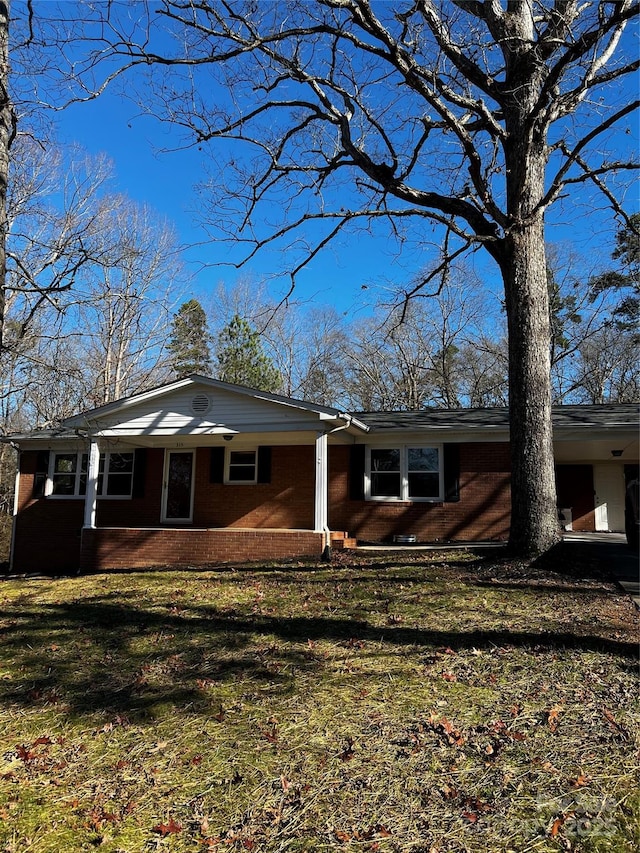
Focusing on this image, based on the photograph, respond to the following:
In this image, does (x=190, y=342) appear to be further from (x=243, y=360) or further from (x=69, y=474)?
(x=69, y=474)

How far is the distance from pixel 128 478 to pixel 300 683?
492 inches

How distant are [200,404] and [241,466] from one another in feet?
9.17

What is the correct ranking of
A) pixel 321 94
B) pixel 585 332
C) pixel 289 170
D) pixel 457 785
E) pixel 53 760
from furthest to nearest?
1. pixel 585 332
2. pixel 289 170
3. pixel 321 94
4. pixel 53 760
5. pixel 457 785

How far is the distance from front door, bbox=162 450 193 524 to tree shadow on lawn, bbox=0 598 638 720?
333 inches

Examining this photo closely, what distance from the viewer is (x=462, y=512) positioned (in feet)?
43.0

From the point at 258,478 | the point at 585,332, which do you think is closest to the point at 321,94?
the point at 258,478

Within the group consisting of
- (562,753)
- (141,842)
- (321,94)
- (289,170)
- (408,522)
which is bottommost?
(141,842)

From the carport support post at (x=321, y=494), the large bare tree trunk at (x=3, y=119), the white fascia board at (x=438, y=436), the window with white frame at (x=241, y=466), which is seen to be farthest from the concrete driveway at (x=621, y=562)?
the window with white frame at (x=241, y=466)

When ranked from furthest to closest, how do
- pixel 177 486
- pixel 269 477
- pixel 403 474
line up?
pixel 177 486
pixel 269 477
pixel 403 474

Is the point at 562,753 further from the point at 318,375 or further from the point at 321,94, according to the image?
the point at 318,375

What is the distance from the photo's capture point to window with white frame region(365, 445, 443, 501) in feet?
44.3

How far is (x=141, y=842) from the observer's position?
8.89ft

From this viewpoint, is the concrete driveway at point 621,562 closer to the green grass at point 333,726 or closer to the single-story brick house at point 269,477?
the green grass at point 333,726

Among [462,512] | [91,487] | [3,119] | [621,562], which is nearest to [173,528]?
[91,487]
